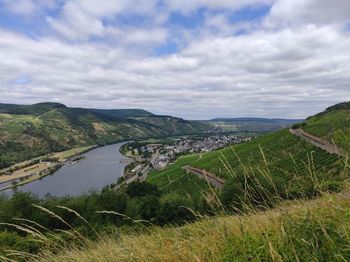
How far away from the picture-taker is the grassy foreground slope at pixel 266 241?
358 cm

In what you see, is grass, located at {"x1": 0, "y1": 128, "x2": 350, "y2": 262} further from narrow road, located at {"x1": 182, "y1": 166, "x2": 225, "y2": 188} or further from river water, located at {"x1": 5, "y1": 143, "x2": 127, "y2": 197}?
river water, located at {"x1": 5, "y1": 143, "x2": 127, "y2": 197}

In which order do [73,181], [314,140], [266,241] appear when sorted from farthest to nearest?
[73,181], [314,140], [266,241]

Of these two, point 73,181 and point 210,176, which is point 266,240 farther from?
point 73,181

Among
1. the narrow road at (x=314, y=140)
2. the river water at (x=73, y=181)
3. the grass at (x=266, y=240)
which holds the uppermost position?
the grass at (x=266, y=240)

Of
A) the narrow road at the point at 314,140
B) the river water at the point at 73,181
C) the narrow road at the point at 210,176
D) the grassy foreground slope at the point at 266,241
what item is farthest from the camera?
the river water at the point at 73,181

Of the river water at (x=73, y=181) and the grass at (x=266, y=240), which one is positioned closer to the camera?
the grass at (x=266, y=240)

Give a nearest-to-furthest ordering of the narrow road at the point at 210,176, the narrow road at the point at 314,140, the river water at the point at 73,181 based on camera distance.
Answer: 1. the narrow road at the point at 314,140
2. the narrow road at the point at 210,176
3. the river water at the point at 73,181

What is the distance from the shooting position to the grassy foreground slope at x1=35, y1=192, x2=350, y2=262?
3.58m

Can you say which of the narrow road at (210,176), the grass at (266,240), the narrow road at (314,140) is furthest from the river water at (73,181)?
the grass at (266,240)

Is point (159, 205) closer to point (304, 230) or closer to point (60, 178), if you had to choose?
point (304, 230)

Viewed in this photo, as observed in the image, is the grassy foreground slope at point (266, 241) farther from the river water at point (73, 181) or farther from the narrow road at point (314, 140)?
the river water at point (73, 181)

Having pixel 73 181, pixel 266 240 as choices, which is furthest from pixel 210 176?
pixel 73 181

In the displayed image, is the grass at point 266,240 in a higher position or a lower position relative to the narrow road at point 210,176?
higher

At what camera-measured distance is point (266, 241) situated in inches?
156
